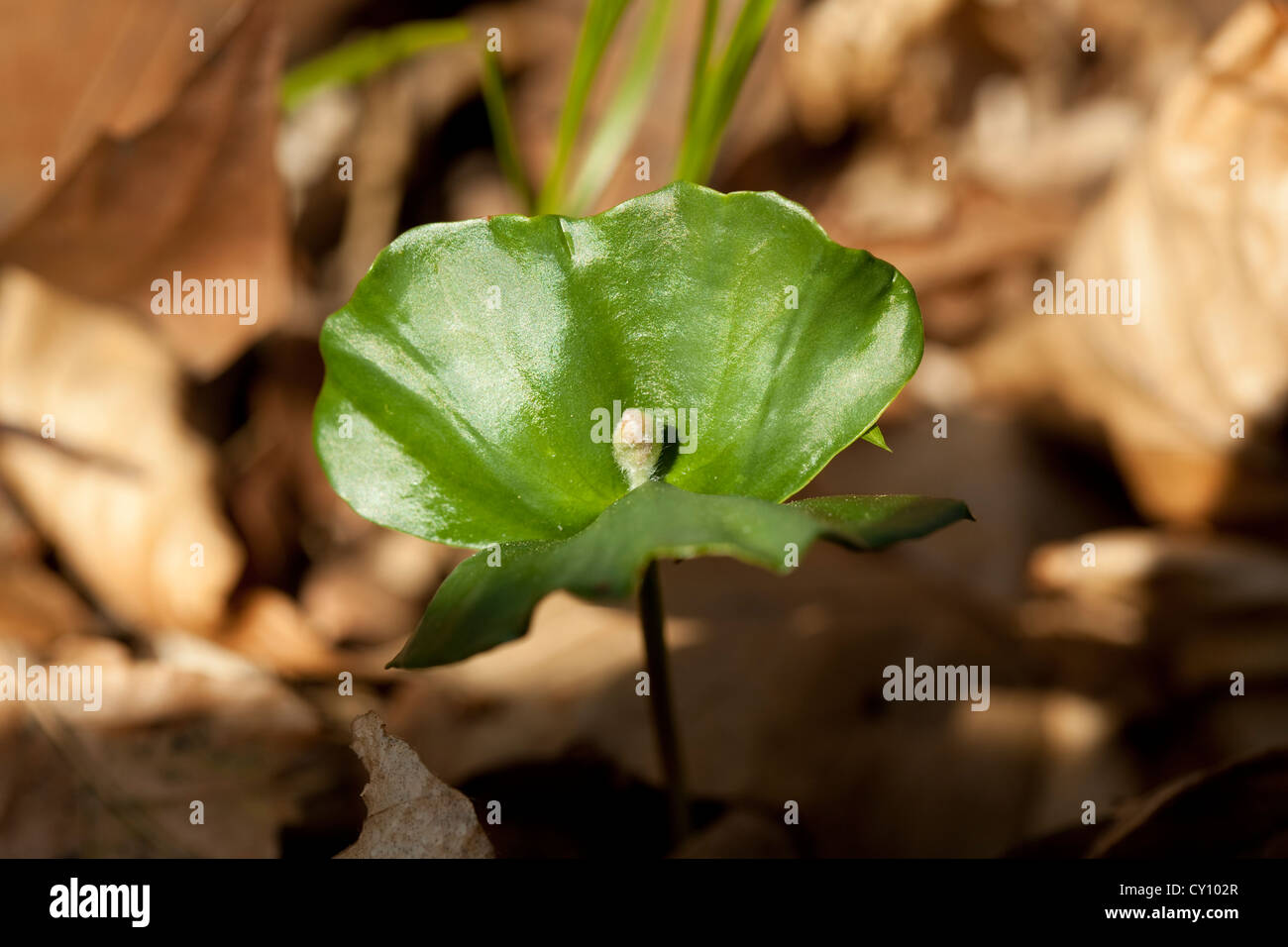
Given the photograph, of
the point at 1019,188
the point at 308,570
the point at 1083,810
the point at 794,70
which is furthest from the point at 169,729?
the point at 1019,188

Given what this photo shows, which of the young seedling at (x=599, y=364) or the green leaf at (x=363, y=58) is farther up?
the green leaf at (x=363, y=58)

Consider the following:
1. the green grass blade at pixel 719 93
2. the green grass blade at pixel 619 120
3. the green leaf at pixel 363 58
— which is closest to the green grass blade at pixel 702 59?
the green grass blade at pixel 719 93

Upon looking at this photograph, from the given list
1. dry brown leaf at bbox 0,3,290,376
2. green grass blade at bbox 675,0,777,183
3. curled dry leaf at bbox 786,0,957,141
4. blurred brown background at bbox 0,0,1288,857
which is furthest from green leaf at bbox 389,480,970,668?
curled dry leaf at bbox 786,0,957,141

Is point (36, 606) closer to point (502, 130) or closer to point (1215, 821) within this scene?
point (502, 130)

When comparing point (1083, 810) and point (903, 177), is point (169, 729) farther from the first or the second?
point (903, 177)

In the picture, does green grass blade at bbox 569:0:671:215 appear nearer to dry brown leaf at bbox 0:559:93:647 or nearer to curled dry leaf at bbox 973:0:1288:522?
curled dry leaf at bbox 973:0:1288:522

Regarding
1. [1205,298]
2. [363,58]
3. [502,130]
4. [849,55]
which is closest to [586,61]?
[502,130]

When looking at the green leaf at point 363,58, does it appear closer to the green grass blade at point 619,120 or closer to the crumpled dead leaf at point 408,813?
the green grass blade at point 619,120
